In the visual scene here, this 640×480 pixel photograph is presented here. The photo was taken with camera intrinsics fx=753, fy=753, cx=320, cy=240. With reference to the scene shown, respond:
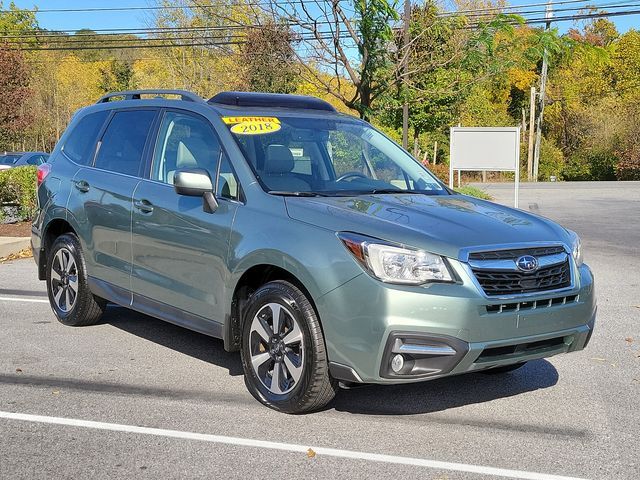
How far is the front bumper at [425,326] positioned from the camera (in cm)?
389

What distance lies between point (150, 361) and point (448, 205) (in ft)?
8.38

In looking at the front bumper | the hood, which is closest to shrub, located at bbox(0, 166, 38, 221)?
the hood

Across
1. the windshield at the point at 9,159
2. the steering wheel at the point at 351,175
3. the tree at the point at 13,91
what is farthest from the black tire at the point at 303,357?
the tree at the point at 13,91

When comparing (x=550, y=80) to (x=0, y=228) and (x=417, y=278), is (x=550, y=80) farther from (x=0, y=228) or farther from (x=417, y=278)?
(x=417, y=278)

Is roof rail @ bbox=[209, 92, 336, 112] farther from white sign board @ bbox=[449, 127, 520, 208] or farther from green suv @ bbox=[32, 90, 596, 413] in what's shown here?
white sign board @ bbox=[449, 127, 520, 208]

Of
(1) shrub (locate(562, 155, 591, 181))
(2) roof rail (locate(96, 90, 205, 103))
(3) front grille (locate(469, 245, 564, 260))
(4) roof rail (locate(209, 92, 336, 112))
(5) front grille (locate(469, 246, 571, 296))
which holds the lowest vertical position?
(1) shrub (locate(562, 155, 591, 181))

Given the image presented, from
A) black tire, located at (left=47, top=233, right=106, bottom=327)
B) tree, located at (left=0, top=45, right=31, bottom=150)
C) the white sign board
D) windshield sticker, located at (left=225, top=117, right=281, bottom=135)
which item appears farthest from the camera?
tree, located at (left=0, top=45, right=31, bottom=150)

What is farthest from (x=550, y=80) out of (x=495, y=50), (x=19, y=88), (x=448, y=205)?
(x=448, y=205)

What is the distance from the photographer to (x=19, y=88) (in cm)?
3656

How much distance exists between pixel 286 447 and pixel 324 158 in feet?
7.21

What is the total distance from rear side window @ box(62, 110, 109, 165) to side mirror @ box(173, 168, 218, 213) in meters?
1.93

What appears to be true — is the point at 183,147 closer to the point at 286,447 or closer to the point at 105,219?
the point at 105,219

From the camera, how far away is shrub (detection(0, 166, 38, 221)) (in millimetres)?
13453

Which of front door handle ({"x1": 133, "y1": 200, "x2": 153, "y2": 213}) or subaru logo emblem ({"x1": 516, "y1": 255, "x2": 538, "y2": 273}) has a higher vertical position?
front door handle ({"x1": 133, "y1": 200, "x2": 153, "y2": 213})
